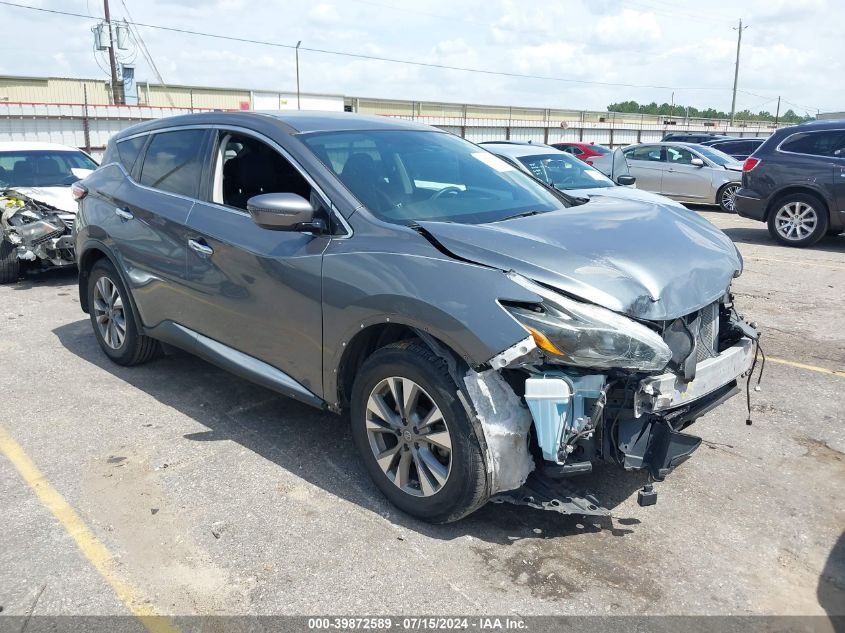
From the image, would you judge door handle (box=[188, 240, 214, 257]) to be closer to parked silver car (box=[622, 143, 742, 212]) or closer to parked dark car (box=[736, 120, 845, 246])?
parked dark car (box=[736, 120, 845, 246])

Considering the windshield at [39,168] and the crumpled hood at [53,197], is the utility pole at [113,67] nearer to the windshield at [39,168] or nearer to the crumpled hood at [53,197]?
the windshield at [39,168]

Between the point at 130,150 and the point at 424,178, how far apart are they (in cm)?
252

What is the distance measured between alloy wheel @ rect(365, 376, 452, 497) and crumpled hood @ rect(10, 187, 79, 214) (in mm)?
6216

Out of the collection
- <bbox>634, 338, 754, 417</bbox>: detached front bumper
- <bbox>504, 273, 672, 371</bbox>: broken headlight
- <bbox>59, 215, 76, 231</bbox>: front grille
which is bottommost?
<bbox>634, 338, 754, 417</bbox>: detached front bumper

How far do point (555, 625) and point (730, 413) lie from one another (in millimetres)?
2504

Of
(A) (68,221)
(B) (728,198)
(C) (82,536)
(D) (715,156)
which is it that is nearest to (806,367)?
(C) (82,536)

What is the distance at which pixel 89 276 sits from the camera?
222 inches

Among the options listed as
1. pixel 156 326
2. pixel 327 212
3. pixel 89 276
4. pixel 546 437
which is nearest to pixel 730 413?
pixel 546 437

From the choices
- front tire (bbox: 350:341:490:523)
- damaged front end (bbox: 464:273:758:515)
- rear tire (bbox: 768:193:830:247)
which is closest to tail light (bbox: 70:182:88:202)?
front tire (bbox: 350:341:490:523)

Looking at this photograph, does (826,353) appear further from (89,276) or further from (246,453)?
(89,276)

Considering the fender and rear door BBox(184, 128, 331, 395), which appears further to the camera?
the fender

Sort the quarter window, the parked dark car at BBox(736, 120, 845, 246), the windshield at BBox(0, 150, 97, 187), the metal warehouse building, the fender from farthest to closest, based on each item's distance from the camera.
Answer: the metal warehouse building < the quarter window < the parked dark car at BBox(736, 120, 845, 246) < the windshield at BBox(0, 150, 97, 187) < the fender

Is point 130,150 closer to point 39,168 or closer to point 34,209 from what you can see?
point 34,209

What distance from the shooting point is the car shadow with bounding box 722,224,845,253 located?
10.8 meters
